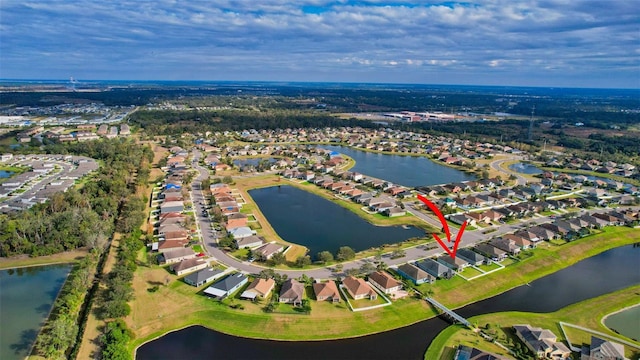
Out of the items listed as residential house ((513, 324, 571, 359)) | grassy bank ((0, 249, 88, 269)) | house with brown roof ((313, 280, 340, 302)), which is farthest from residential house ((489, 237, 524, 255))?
grassy bank ((0, 249, 88, 269))

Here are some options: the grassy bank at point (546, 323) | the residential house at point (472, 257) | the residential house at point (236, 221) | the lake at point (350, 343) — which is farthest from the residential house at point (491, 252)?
the residential house at point (236, 221)

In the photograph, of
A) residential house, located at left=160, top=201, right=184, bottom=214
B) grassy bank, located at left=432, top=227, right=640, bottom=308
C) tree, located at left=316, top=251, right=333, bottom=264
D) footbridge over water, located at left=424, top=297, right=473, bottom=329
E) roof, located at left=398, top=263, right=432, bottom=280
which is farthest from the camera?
residential house, located at left=160, top=201, right=184, bottom=214

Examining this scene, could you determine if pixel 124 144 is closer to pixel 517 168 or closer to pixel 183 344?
pixel 183 344

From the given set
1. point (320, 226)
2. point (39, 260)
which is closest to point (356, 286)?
point (320, 226)

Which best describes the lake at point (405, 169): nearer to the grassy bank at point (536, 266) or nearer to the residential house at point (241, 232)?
the grassy bank at point (536, 266)

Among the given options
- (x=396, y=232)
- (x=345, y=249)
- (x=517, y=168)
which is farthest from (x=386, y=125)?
(x=345, y=249)

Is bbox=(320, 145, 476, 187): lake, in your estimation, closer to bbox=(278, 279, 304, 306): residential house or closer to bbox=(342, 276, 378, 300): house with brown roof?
bbox=(342, 276, 378, 300): house with brown roof

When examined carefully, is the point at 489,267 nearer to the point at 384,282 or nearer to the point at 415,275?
the point at 415,275
